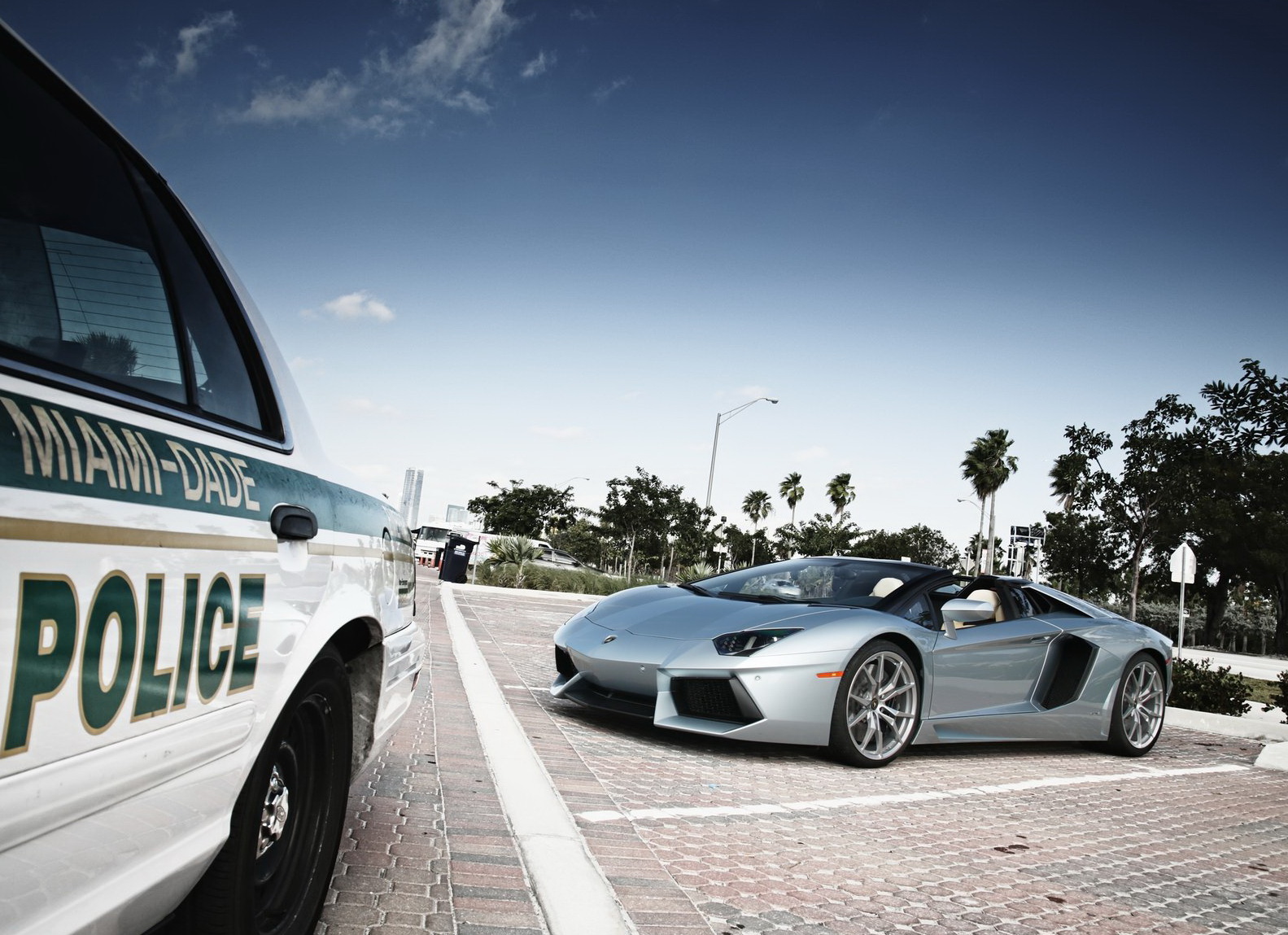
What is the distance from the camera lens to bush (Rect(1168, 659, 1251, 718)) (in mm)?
9438

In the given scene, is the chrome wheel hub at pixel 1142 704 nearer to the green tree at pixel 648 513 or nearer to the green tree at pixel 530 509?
the green tree at pixel 648 513

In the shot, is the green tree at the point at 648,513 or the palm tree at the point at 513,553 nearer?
the palm tree at the point at 513,553

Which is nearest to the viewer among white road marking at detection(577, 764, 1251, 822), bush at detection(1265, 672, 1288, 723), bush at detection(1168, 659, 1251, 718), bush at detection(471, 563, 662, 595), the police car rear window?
the police car rear window

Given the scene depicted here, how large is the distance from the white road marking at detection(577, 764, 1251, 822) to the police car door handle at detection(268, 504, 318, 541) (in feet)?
6.62

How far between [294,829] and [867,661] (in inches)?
140

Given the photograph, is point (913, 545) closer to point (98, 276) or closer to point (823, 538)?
point (823, 538)

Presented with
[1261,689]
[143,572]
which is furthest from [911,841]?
[1261,689]

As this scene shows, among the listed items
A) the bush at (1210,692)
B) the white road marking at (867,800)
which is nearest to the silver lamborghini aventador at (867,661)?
the white road marking at (867,800)

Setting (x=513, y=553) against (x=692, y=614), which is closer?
(x=692, y=614)

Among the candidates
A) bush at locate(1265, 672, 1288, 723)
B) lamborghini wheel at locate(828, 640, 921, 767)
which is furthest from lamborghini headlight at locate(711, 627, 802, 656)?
bush at locate(1265, 672, 1288, 723)

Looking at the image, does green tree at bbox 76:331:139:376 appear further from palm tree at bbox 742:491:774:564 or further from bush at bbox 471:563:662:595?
palm tree at bbox 742:491:774:564

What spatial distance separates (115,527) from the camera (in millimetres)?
1304

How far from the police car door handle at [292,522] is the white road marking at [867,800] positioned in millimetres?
2017

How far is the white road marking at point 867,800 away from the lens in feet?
12.3
